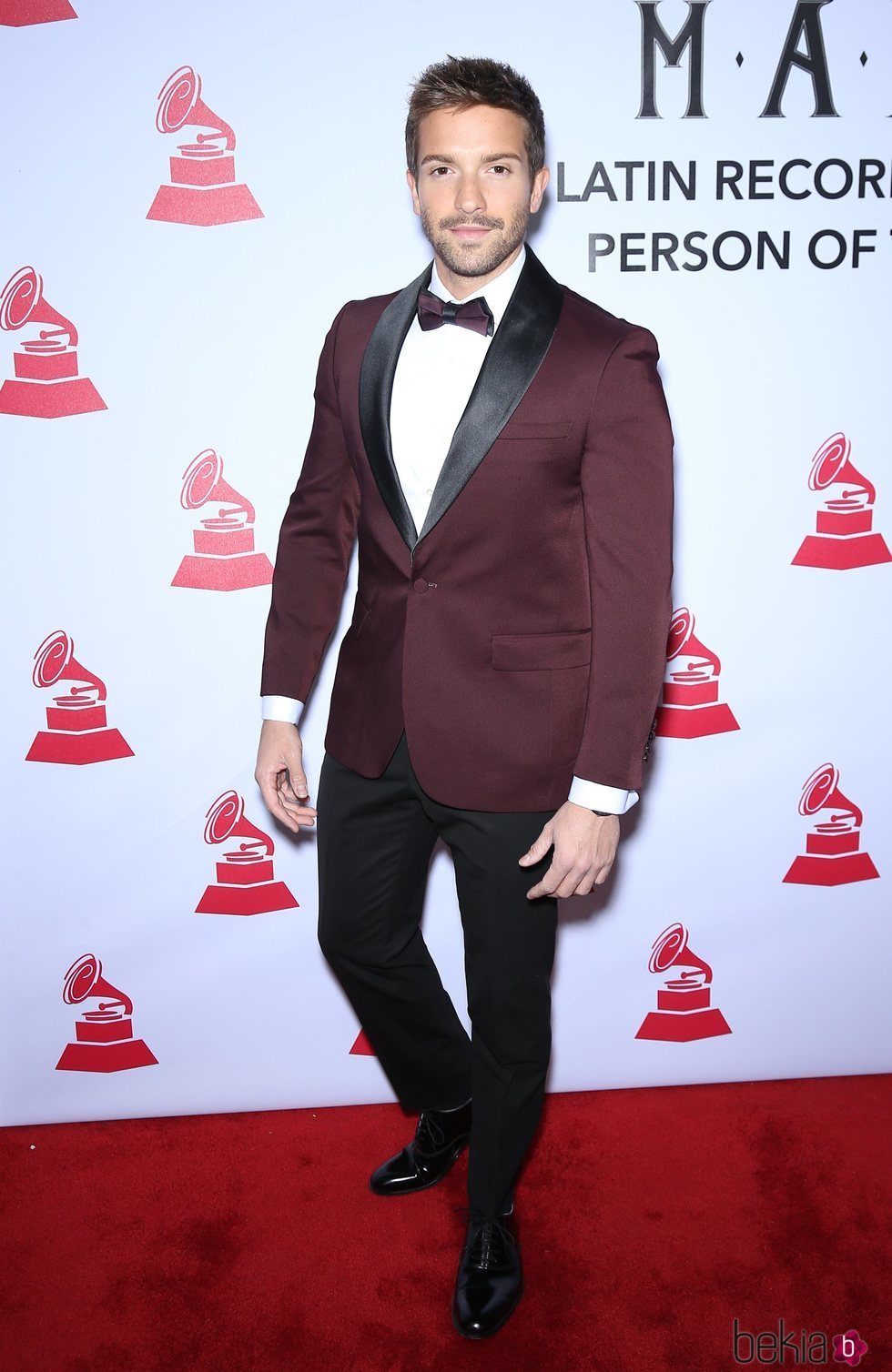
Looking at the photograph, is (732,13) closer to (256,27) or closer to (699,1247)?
(256,27)

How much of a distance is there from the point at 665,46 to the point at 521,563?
3.38 ft

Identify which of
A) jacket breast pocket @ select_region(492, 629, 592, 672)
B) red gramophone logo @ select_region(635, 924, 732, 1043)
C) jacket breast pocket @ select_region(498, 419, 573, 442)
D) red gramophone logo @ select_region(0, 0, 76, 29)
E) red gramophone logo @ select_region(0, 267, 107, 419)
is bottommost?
red gramophone logo @ select_region(635, 924, 732, 1043)

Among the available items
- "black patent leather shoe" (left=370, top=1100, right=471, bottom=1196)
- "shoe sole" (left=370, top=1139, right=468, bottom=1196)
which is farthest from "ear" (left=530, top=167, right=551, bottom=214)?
"shoe sole" (left=370, top=1139, right=468, bottom=1196)

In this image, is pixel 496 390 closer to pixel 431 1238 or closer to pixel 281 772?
pixel 281 772

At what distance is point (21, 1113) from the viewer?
239cm

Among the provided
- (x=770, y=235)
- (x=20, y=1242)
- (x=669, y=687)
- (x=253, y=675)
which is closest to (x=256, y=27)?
(x=770, y=235)

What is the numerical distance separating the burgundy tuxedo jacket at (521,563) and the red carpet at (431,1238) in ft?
2.78

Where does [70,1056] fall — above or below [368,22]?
below

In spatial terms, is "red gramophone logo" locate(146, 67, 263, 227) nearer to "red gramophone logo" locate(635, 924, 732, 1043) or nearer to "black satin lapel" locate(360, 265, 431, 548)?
"black satin lapel" locate(360, 265, 431, 548)

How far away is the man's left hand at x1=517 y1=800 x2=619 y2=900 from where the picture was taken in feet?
5.20

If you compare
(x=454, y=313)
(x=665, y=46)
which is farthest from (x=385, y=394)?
(x=665, y=46)

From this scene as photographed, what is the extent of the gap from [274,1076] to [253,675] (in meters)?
0.87

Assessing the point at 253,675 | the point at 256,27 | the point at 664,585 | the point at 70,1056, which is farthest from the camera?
the point at 70,1056

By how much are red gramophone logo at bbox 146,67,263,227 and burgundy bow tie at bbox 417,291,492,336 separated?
513mm
